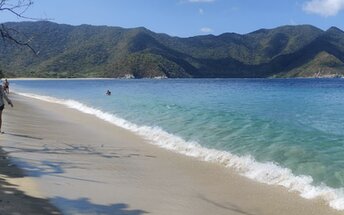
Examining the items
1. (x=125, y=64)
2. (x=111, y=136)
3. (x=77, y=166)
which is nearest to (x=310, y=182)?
(x=77, y=166)

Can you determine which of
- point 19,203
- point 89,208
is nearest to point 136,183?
point 89,208

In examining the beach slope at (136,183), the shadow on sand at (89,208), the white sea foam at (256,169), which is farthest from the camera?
the white sea foam at (256,169)

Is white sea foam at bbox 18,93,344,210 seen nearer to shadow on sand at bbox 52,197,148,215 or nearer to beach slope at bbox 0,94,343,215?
beach slope at bbox 0,94,343,215

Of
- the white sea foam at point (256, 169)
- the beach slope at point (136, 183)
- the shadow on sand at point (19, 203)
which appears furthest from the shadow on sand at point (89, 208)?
the white sea foam at point (256, 169)

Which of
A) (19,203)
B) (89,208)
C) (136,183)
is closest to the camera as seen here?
(19,203)

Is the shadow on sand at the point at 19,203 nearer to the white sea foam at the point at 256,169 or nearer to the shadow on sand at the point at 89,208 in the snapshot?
the shadow on sand at the point at 89,208

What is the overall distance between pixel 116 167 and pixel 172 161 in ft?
5.83

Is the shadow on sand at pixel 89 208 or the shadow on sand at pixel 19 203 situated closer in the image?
the shadow on sand at pixel 19 203

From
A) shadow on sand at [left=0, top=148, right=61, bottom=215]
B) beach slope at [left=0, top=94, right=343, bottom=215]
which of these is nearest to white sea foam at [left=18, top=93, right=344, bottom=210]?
beach slope at [left=0, top=94, right=343, bottom=215]

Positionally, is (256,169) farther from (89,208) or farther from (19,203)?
(19,203)

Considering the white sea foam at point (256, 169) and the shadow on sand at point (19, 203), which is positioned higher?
the shadow on sand at point (19, 203)

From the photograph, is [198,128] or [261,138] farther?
[198,128]

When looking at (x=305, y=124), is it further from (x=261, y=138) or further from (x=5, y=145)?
(x=5, y=145)

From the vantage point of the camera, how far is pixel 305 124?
1784cm
